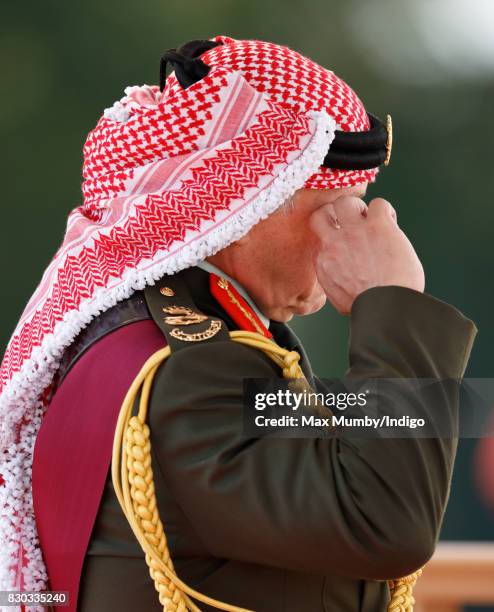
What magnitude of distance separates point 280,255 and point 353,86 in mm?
5382

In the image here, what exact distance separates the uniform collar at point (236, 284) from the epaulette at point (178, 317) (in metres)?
0.06

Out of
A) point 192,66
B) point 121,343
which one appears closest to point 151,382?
point 121,343

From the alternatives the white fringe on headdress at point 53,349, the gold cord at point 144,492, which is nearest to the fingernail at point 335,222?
the white fringe on headdress at point 53,349

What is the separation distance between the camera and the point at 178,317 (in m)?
1.52

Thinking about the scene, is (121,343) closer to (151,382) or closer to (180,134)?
(151,382)

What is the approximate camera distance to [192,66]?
Answer: 168cm

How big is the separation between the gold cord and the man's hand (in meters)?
0.35

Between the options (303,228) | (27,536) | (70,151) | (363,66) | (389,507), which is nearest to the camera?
(389,507)

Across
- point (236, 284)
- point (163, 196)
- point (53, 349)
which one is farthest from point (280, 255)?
point (53, 349)

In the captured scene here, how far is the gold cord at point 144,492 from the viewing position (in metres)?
1.41

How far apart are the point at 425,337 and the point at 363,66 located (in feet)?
19.5

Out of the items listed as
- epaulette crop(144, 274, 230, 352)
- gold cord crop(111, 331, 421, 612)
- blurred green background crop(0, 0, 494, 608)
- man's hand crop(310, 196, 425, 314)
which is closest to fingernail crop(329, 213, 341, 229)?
man's hand crop(310, 196, 425, 314)

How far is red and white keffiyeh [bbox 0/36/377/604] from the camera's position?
158cm

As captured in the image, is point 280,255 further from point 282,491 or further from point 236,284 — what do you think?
point 282,491
